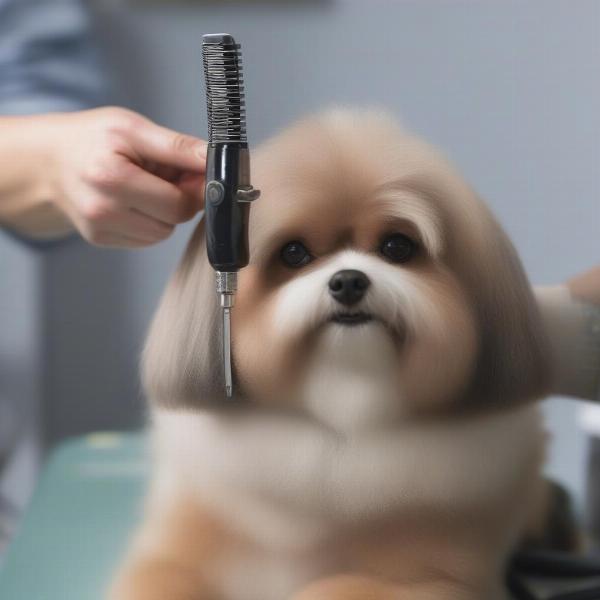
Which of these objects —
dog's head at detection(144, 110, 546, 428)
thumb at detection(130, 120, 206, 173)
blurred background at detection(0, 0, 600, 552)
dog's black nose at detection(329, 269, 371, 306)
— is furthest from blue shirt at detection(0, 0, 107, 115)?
dog's black nose at detection(329, 269, 371, 306)

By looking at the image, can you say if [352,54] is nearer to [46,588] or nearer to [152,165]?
[152,165]

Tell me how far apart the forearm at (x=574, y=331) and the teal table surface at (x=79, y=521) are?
396mm

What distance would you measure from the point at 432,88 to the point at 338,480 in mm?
307

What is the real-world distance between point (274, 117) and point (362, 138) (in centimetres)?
8

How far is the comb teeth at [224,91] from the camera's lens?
2.07ft

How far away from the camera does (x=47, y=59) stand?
843mm

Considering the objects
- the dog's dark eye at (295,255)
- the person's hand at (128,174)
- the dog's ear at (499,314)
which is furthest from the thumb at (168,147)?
the dog's ear at (499,314)

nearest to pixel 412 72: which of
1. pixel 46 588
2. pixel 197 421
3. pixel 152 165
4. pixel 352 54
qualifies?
pixel 352 54

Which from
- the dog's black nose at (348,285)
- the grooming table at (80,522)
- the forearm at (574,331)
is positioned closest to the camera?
the dog's black nose at (348,285)

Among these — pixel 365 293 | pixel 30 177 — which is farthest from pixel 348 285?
pixel 30 177

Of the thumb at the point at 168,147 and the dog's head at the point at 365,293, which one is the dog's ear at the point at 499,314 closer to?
the dog's head at the point at 365,293

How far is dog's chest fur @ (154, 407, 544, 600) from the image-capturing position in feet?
2.28

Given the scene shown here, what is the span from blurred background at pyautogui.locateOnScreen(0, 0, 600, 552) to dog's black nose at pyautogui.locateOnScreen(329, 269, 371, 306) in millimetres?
135

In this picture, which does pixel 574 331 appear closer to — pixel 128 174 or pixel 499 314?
pixel 499 314
